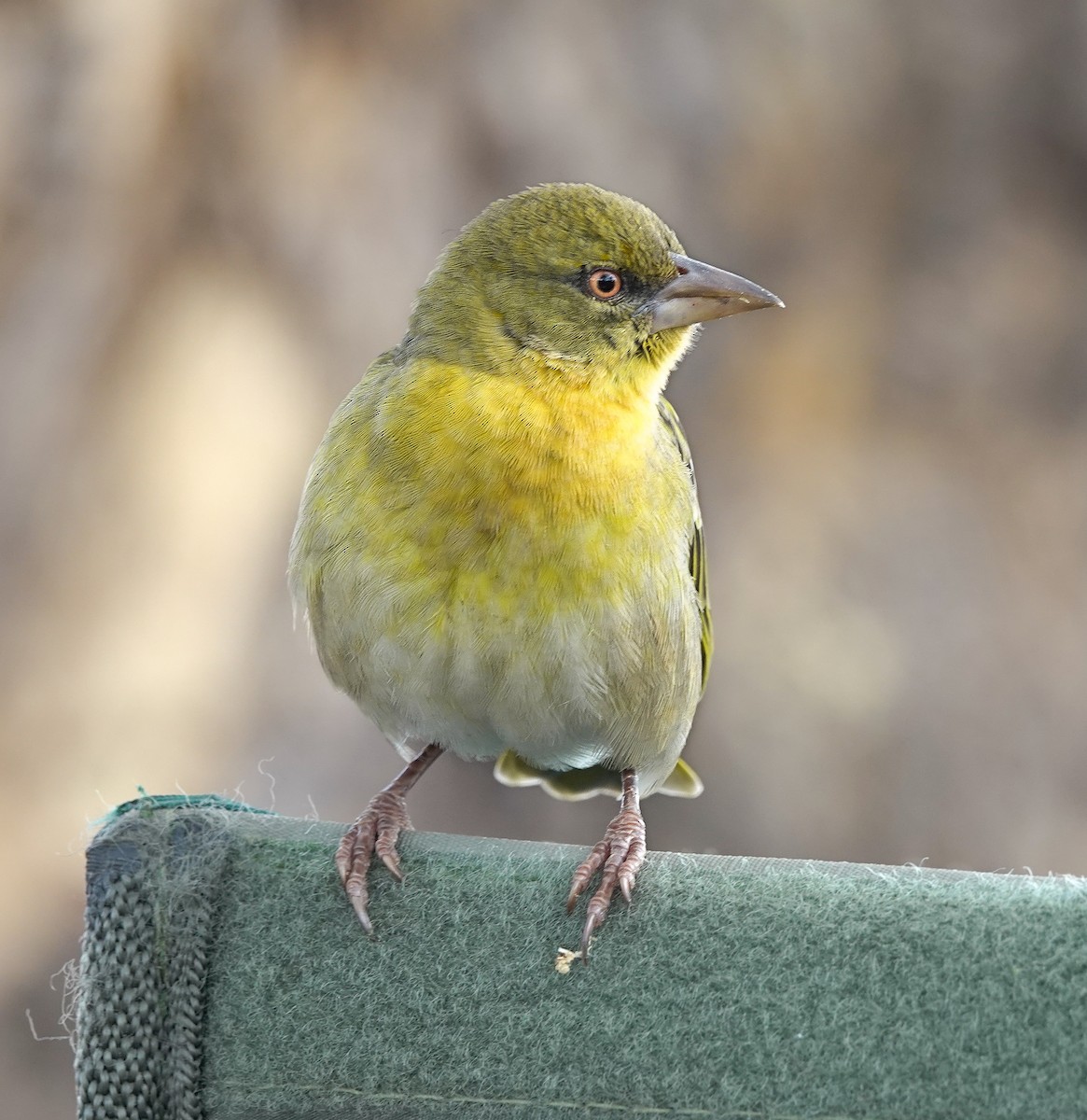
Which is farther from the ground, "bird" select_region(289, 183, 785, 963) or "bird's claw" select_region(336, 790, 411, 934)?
"bird" select_region(289, 183, 785, 963)

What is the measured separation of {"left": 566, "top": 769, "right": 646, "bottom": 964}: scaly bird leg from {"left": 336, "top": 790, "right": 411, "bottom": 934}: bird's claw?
241mm

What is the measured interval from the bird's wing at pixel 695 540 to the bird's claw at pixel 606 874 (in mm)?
657

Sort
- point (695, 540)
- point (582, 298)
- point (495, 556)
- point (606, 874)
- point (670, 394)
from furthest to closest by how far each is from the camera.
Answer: point (670, 394)
point (695, 540)
point (582, 298)
point (495, 556)
point (606, 874)

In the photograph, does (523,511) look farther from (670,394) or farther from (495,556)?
(670,394)

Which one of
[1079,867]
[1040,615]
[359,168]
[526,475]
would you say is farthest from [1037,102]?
[526,475]

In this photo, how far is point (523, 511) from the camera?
188 cm

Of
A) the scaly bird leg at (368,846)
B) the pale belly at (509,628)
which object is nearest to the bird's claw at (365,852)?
the scaly bird leg at (368,846)

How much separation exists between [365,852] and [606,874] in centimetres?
32

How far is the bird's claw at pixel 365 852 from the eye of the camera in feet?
5.39

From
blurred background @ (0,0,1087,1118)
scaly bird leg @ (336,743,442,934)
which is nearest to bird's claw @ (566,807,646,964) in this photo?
scaly bird leg @ (336,743,442,934)

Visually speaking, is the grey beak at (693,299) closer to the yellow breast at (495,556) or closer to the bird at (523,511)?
the bird at (523,511)

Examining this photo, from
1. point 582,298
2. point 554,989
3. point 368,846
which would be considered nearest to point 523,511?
point 582,298

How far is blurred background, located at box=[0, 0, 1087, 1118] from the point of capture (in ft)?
10.6

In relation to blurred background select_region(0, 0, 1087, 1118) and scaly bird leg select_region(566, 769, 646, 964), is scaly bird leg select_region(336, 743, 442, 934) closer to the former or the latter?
scaly bird leg select_region(566, 769, 646, 964)
